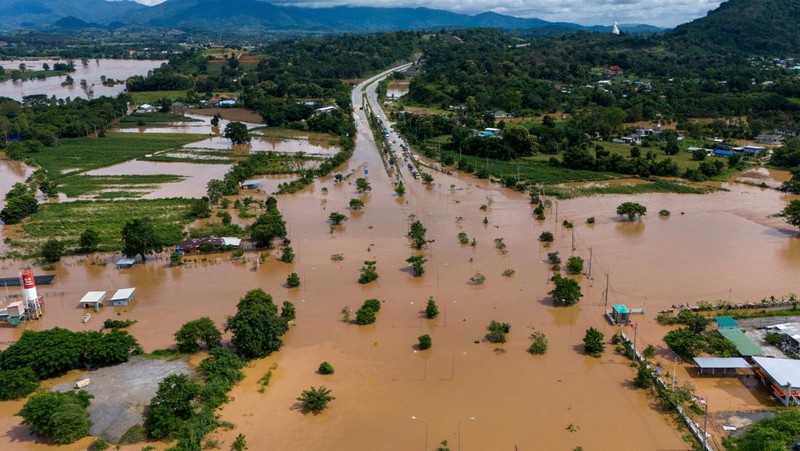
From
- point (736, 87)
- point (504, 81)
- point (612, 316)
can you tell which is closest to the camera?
point (612, 316)

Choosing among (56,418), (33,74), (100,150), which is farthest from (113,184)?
(33,74)

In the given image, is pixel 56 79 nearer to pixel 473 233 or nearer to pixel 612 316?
pixel 473 233

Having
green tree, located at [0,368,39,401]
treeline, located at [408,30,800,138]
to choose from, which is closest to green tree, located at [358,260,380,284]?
green tree, located at [0,368,39,401]

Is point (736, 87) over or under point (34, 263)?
over

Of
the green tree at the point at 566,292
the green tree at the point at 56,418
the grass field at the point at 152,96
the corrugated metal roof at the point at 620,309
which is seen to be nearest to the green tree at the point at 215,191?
the green tree at the point at 56,418

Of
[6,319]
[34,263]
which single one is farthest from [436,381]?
[34,263]

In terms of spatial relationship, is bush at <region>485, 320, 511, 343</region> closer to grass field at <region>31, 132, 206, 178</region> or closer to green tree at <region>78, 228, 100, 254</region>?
green tree at <region>78, 228, 100, 254</region>

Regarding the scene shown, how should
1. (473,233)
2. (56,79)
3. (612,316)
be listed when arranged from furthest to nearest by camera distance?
(56,79) → (473,233) → (612,316)
